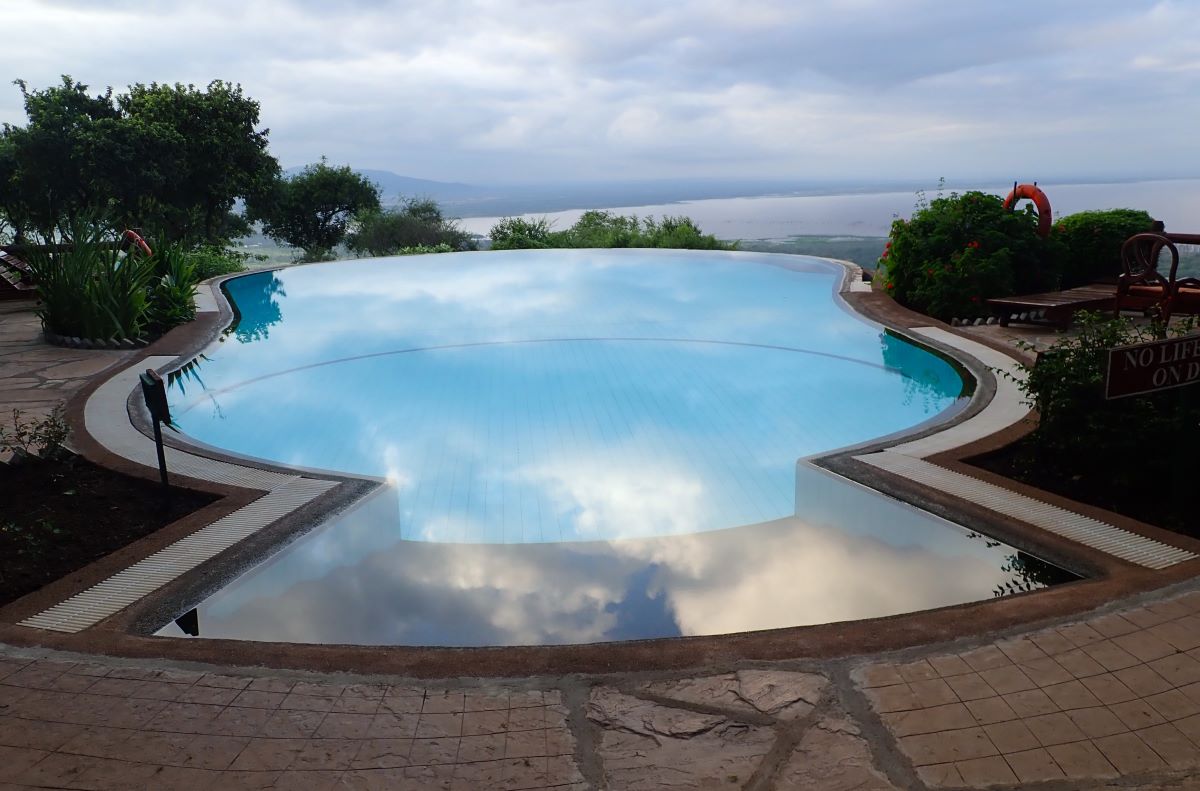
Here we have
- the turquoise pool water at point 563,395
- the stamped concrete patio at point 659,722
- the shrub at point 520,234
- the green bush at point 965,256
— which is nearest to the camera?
the stamped concrete patio at point 659,722

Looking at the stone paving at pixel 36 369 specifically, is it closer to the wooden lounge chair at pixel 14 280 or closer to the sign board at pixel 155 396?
the sign board at pixel 155 396

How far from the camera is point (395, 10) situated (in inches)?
397

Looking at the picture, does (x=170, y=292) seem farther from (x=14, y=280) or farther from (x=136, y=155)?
(x=136, y=155)

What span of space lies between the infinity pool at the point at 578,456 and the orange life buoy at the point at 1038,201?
8.36ft

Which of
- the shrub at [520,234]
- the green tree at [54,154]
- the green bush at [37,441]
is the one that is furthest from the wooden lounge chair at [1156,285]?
the green tree at [54,154]

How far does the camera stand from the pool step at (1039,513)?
322cm

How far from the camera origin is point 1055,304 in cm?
809

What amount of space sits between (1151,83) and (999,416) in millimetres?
11417

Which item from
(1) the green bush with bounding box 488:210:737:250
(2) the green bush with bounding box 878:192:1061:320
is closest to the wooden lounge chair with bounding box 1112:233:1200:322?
(2) the green bush with bounding box 878:192:1061:320

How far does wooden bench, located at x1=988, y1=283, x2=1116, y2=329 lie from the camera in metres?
8.20

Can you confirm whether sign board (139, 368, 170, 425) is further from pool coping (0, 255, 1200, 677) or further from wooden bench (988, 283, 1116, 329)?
wooden bench (988, 283, 1116, 329)

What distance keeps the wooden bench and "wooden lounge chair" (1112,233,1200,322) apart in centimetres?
23

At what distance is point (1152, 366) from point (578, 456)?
10.7 ft

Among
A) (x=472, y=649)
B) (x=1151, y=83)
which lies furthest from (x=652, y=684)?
(x=1151, y=83)
